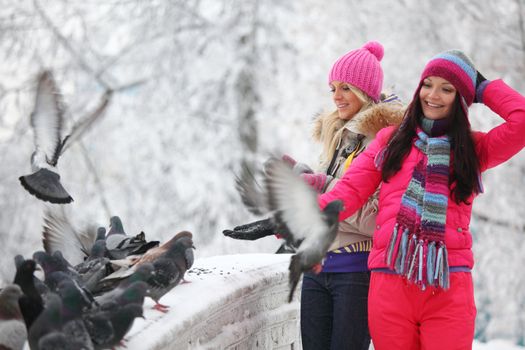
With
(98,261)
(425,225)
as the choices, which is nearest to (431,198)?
(425,225)

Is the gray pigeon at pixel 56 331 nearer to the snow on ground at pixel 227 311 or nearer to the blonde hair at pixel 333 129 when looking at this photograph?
the snow on ground at pixel 227 311

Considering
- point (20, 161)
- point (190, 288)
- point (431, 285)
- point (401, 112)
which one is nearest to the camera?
point (431, 285)

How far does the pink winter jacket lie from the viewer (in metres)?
2.46

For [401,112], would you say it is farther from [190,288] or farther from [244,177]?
[190,288]

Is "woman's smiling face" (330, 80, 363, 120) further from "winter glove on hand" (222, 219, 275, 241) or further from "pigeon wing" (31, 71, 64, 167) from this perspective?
"pigeon wing" (31, 71, 64, 167)

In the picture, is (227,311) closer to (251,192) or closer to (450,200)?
(251,192)

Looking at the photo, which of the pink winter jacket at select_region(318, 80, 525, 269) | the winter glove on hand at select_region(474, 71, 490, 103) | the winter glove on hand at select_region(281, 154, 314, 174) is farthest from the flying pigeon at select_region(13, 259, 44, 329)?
the winter glove on hand at select_region(474, 71, 490, 103)

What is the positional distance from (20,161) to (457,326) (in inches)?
231

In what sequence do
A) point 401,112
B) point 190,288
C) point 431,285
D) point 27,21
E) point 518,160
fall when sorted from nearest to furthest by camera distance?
point 431,285
point 190,288
point 401,112
point 27,21
point 518,160

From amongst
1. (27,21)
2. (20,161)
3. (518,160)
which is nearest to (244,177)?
(20,161)

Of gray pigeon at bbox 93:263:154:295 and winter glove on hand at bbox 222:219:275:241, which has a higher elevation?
winter glove on hand at bbox 222:219:275:241

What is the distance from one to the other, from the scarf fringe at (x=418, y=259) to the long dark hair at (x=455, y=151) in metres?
0.19

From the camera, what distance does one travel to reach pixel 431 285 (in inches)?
93.7

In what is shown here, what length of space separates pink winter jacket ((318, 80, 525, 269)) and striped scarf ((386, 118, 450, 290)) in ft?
0.13
